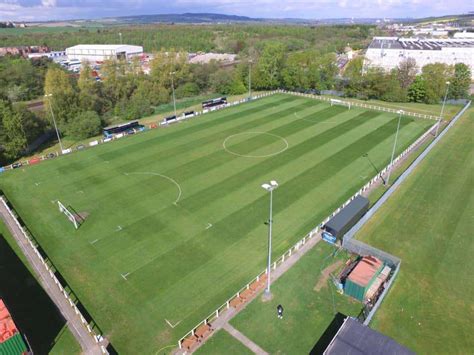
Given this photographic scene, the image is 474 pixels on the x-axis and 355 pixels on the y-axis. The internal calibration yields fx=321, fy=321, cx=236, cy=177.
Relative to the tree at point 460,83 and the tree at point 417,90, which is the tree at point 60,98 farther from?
the tree at point 460,83

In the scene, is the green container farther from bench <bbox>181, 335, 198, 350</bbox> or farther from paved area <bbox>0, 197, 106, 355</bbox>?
bench <bbox>181, 335, 198, 350</bbox>

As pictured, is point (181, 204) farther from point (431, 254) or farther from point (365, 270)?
point (431, 254)

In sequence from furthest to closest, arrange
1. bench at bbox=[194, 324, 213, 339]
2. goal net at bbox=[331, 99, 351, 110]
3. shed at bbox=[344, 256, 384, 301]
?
goal net at bbox=[331, 99, 351, 110] < shed at bbox=[344, 256, 384, 301] < bench at bbox=[194, 324, 213, 339]

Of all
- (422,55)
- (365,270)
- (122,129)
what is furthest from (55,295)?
(422,55)

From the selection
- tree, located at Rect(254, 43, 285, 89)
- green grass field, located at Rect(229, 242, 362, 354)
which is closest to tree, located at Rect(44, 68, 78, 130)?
tree, located at Rect(254, 43, 285, 89)

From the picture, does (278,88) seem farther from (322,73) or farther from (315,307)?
Result: (315,307)

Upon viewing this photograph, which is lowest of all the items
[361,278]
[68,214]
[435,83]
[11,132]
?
[68,214]

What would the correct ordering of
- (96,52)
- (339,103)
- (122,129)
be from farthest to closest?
(96,52)
(339,103)
(122,129)

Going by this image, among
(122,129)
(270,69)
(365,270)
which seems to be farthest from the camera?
(270,69)
